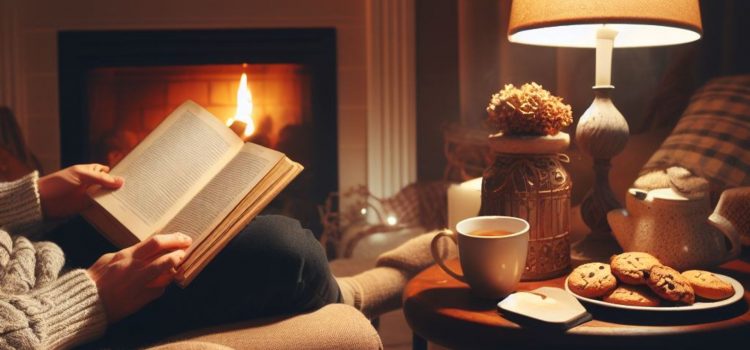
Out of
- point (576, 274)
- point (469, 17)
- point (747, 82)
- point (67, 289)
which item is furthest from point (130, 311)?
point (469, 17)

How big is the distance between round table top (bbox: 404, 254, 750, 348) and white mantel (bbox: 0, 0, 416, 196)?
4.47 feet

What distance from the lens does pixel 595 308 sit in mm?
813

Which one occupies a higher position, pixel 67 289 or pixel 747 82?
pixel 747 82

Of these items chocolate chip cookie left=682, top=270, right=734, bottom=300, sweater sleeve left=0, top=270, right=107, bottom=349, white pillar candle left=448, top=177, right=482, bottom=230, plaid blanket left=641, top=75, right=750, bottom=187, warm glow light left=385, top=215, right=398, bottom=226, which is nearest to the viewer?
sweater sleeve left=0, top=270, right=107, bottom=349

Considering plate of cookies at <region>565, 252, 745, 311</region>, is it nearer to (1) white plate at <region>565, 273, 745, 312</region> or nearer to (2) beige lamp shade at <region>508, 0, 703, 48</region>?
(1) white plate at <region>565, 273, 745, 312</region>

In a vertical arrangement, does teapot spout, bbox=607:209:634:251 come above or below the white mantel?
below

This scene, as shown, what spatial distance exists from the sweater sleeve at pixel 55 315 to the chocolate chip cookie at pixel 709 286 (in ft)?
2.12

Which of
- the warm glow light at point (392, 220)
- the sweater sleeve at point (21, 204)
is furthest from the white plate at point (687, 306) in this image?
the warm glow light at point (392, 220)

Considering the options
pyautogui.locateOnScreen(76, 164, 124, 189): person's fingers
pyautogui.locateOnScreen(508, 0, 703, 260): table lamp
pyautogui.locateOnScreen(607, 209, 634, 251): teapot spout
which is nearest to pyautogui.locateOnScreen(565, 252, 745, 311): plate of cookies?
pyautogui.locateOnScreen(607, 209, 634, 251): teapot spout

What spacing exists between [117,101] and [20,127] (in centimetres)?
29

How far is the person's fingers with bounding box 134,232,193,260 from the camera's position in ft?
2.63

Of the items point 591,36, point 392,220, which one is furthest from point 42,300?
point 392,220

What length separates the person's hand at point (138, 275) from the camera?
0.79 meters

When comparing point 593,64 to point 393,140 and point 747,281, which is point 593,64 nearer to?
point 393,140
